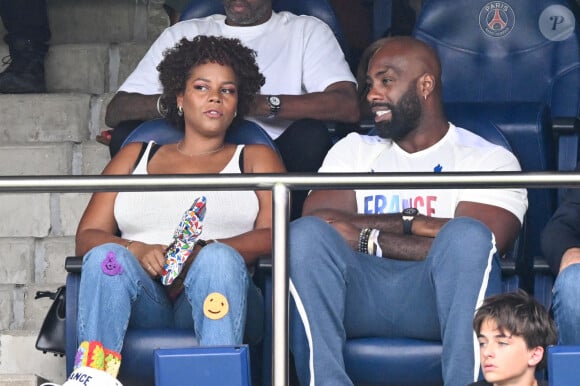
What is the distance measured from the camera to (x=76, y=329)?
393cm

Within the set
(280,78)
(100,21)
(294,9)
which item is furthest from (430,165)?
(100,21)

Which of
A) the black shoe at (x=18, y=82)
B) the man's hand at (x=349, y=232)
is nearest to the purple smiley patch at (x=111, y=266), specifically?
the man's hand at (x=349, y=232)

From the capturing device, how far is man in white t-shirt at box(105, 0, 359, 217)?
15.2ft

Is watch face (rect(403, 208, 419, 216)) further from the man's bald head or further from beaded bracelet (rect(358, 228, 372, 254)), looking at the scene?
the man's bald head

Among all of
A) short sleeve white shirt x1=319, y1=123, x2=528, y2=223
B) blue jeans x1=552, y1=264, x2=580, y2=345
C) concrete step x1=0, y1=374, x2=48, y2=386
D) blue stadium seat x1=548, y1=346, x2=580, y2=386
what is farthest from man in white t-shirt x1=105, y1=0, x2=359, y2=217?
blue stadium seat x1=548, y1=346, x2=580, y2=386

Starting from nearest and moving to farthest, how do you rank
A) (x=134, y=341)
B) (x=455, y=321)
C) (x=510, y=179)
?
(x=510, y=179)
(x=455, y=321)
(x=134, y=341)

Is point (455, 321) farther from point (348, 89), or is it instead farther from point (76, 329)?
point (348, 89)

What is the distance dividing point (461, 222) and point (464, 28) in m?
1.36

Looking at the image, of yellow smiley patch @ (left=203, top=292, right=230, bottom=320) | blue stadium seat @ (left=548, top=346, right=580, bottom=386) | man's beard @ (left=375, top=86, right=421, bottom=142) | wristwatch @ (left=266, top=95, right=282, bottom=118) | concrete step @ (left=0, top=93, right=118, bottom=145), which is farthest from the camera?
concrete step @ (left=0, top=93, right=118, bottom=145)

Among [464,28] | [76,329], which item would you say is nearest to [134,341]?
[76,329]

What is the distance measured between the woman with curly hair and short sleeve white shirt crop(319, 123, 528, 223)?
0.68ft

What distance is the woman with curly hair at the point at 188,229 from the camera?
3.76 metres

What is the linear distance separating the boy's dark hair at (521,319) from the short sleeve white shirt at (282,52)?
1500 mm

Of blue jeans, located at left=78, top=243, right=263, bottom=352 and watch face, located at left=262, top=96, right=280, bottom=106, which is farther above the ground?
watch face, located at left=262, top=96, right=280, bottom=106
